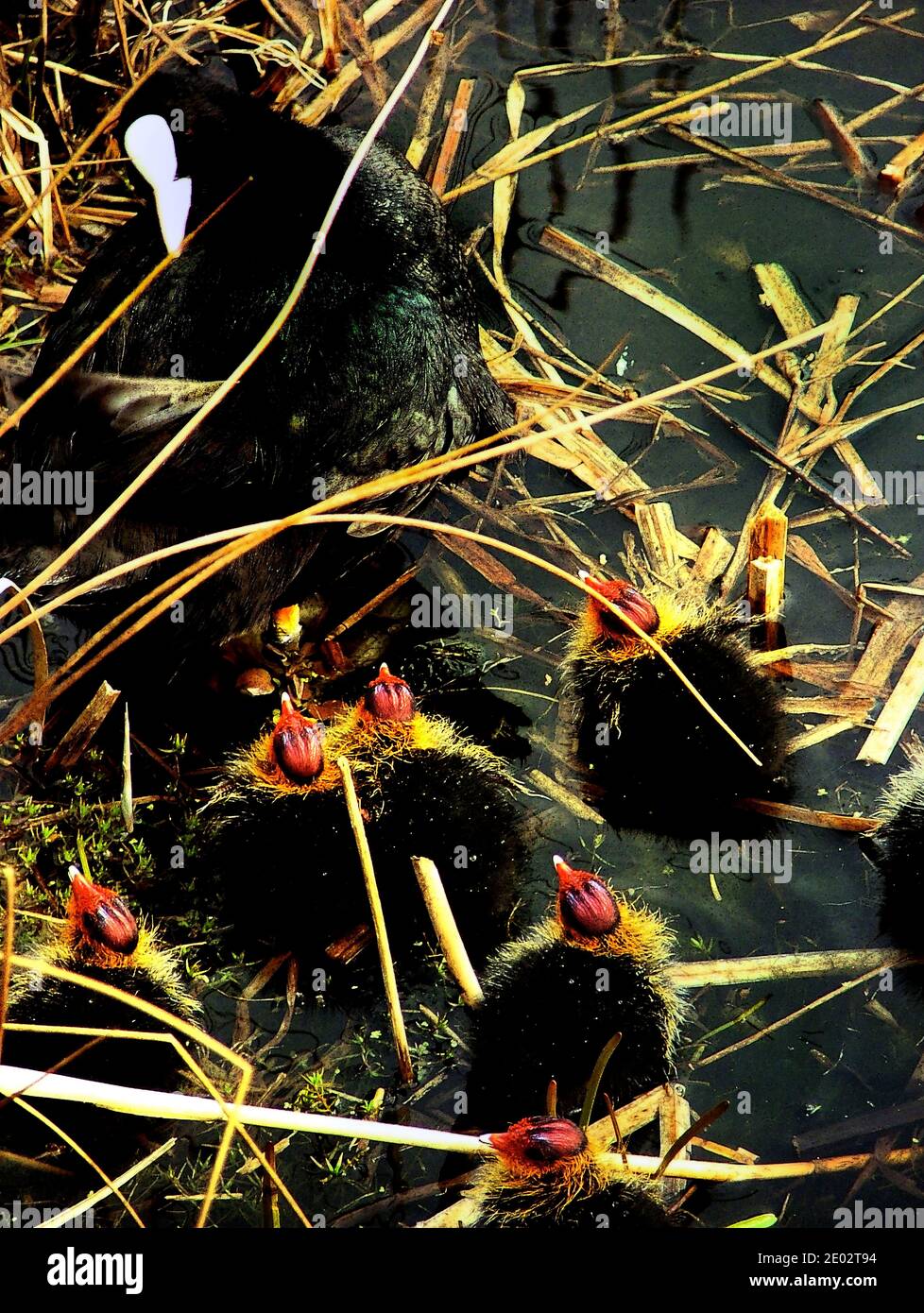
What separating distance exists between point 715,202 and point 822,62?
24.8 inches

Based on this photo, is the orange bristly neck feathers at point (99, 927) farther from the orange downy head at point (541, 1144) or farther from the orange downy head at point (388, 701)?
the orange downy head at point (541, 1144)

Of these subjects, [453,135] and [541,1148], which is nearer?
[541,1148]

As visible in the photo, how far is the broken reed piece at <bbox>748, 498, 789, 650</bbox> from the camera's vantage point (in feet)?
9.59

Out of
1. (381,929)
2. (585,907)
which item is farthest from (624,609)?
(381,929)

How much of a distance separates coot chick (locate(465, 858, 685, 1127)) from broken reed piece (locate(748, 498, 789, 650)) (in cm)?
84

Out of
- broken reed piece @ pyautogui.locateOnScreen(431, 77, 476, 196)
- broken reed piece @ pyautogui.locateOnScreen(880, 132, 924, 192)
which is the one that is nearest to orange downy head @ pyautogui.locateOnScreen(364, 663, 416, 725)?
broken reed piece @ pyautogui.locateOnScreen(431, 77, 476, 196)

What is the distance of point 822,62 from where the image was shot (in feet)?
13.0

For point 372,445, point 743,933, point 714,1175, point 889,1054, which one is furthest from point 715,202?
point 714,1175

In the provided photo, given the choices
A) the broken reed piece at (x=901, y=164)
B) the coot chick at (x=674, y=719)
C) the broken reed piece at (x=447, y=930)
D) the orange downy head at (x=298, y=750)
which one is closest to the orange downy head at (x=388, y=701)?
the orange downy head at (x=298, y=750)

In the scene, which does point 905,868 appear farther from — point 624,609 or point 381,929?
point 381,929

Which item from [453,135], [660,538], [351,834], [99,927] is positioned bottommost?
[99,927]

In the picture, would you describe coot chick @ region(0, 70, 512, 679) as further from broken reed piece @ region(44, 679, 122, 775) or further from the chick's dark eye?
the chick's dark eye

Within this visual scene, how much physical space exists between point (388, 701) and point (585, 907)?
1.86ft

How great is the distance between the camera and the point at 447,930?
258 centimetres
